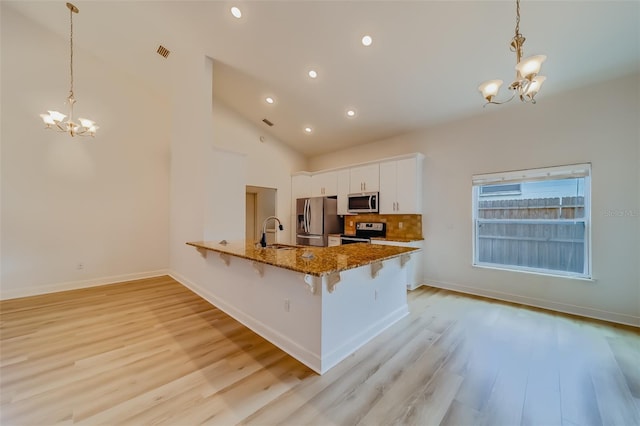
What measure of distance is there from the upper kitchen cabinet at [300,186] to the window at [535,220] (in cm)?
356

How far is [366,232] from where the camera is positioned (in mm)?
5129

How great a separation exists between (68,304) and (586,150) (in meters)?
7.45

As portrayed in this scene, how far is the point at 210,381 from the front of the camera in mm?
1859

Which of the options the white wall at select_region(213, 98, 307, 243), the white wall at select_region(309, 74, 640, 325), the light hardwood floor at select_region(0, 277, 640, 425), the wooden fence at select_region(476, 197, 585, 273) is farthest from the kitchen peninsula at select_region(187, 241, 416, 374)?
the white wall at select_region(213, 98, 307, 243)

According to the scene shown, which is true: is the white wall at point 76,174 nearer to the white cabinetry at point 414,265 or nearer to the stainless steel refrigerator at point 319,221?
the stainless steel refrigerator at point 319,221

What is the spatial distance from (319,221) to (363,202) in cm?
110

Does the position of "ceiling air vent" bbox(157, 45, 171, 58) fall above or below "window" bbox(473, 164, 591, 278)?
above

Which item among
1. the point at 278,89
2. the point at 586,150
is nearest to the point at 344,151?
the point at 278,89

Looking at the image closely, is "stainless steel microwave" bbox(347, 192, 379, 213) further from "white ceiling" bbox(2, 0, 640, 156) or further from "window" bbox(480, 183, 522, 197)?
"window" bbox(480, 183, 522, 197)

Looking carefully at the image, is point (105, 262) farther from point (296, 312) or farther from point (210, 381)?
point (296, 312)

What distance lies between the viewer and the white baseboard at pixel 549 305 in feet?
9.46

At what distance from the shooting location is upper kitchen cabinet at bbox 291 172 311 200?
6066 mm

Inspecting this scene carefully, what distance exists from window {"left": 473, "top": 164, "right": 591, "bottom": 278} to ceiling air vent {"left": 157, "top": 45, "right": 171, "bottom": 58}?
18.4 ft

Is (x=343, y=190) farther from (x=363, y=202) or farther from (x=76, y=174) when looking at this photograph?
(x=76, y=174)
